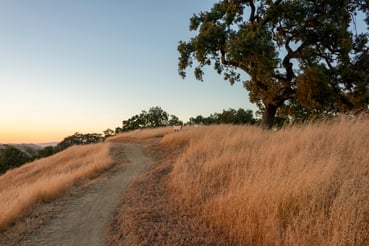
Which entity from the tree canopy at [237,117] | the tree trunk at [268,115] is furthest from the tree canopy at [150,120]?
the tree trunk at [268,115]

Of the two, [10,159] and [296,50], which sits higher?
[296,50]

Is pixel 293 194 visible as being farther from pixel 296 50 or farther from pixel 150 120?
pixel 150 120

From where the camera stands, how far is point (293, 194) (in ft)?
14.3

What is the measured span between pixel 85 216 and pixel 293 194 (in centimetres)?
480

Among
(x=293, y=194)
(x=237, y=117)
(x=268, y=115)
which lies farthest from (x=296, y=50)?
(x=237, y=117)

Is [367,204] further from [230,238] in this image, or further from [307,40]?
[307,40]

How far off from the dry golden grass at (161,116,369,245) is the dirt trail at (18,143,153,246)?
174 centimetres

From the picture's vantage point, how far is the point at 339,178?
4605 millimetres

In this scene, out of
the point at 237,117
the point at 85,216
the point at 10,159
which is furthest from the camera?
the point at 10,159

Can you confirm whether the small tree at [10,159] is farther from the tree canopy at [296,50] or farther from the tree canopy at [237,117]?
the tree canopy at [296,50]

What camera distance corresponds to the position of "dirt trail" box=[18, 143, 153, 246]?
18.2 feet

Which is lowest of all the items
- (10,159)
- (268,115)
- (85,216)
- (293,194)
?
(10,159)

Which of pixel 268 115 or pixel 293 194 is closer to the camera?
pixel 293 194

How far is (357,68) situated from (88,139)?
199 feet
